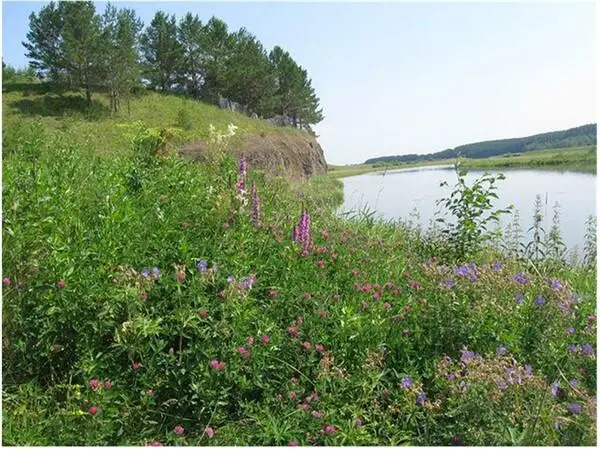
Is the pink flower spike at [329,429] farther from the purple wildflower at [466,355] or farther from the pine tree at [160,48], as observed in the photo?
the pine tree at [160,48]

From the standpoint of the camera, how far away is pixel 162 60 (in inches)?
1297

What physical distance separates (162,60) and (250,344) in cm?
3358

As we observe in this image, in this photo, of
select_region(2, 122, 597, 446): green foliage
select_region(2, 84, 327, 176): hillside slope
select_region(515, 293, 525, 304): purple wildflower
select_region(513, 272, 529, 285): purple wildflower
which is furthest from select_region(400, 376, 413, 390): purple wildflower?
select_region(2, 84, 327, 176): hillside slope

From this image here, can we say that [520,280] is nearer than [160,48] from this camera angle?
Yes

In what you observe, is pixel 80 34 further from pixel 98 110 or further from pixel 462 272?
pixel 462 272

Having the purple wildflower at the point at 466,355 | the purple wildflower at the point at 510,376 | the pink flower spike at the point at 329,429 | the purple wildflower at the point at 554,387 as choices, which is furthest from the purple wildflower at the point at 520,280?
the pink flower spike at the point at 329,429

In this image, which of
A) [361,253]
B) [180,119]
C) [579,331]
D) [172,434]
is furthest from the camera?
[180,119]

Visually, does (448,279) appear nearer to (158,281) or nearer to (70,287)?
(158,281)

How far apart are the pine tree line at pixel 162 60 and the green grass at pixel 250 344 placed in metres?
24.0

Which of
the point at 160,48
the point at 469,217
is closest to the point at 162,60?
the point at 160,48

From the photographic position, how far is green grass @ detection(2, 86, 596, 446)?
2373 mm

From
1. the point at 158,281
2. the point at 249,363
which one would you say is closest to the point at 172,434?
the point at 249,363

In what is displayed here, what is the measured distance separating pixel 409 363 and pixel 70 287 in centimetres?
188

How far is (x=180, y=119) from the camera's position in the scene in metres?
20.7
